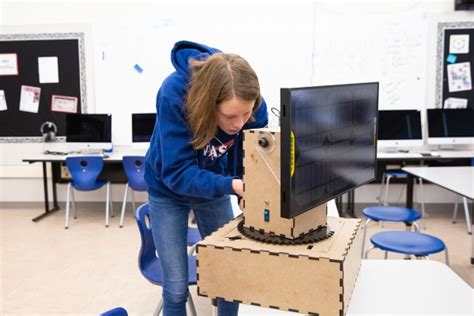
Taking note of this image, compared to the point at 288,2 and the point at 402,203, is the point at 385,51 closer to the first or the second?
the point at 288,2

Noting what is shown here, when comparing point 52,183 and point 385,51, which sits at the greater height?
point 385,51

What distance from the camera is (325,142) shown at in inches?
41.3

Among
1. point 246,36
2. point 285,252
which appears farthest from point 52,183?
point 285,252

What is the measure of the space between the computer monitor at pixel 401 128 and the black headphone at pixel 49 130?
3511 millimetres

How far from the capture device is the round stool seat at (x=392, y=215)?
9.43 ft

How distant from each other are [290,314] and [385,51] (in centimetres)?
404

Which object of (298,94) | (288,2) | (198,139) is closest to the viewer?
(298,94)

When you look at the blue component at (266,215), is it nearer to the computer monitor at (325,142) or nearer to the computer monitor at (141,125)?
the computer monitor at (325,142)

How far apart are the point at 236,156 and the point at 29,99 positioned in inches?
A: 168

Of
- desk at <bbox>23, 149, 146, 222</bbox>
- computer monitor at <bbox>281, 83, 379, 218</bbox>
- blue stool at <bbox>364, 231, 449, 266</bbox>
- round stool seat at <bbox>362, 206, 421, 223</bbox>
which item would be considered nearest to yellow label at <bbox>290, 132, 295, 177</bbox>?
computer monitor at <bbox>281, 83, 379, 218</bbox>

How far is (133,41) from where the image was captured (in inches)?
190

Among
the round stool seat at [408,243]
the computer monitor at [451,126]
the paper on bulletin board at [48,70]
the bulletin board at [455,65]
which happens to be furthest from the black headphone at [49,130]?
the bulletin board at [455,65]

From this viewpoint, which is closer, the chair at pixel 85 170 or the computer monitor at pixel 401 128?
the chair at pixel 85 170

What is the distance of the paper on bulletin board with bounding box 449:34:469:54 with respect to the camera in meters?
4.54
